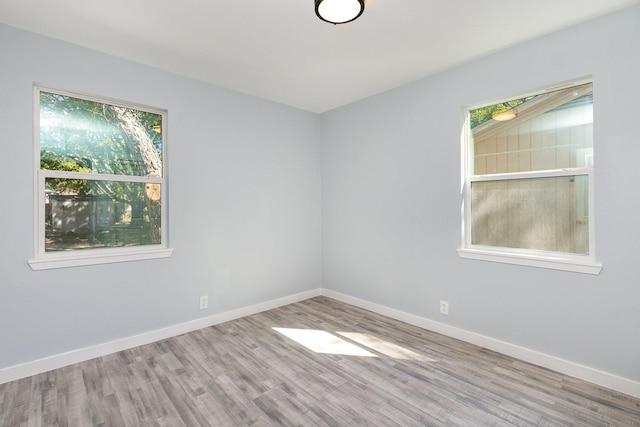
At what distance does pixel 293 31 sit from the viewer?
7.82ft

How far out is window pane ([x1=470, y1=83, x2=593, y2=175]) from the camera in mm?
2389

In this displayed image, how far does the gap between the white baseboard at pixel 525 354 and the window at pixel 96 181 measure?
8.84 feet

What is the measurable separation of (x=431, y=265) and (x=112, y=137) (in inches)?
135

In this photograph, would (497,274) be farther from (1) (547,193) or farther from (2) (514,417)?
(2) (514,417)

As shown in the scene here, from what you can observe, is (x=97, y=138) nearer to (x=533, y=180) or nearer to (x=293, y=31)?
(x=293, y=31)

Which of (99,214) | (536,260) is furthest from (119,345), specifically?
(536,260)

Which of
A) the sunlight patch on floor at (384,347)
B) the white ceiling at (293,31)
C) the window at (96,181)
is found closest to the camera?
the white ceiling at (293,31)

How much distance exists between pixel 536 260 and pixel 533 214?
1.33 feet

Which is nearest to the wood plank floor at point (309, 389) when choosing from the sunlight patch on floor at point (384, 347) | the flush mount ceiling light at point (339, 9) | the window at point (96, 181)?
the sunlight patch on floor at point (384, 347)

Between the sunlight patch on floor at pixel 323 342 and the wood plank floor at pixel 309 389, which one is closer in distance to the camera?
the wood plank floor at pixel 309 389

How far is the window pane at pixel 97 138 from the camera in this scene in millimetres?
2551

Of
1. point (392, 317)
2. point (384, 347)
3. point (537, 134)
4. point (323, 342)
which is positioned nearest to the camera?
point (537, 134)

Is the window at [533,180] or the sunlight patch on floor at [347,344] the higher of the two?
the window at [533,180]

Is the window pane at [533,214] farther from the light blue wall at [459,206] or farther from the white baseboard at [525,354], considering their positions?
the white baseboard at [525,354]
